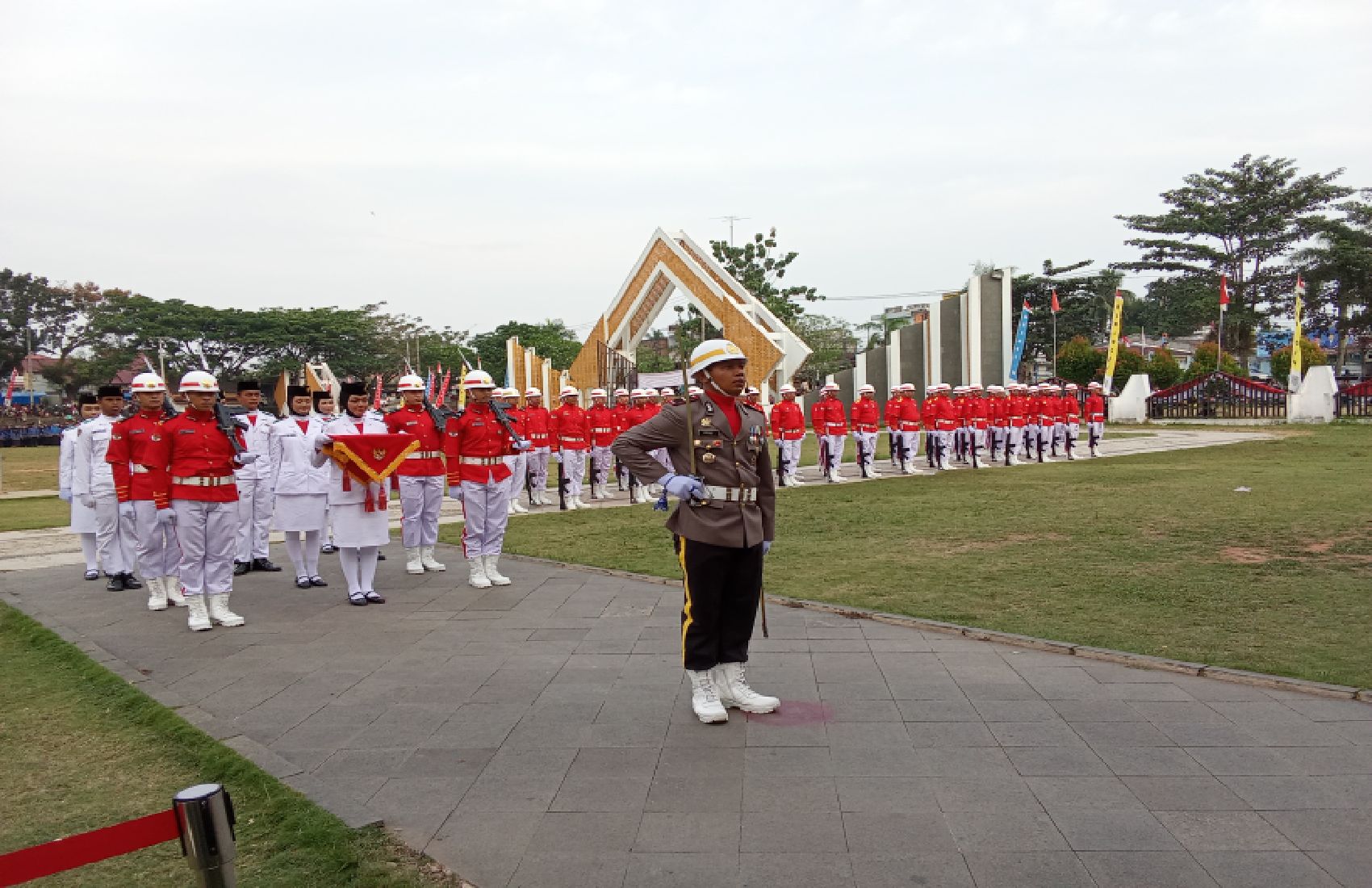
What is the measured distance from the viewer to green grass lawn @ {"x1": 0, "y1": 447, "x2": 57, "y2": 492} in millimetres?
23547

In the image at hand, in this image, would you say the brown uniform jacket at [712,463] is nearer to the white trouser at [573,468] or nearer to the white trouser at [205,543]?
the white trouser at [205,543]

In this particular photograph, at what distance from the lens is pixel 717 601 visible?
482 cm

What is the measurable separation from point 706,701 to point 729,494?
104 cm

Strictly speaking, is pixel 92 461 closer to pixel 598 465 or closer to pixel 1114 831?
pixel 598 465

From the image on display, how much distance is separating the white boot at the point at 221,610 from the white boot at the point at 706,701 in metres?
4.16

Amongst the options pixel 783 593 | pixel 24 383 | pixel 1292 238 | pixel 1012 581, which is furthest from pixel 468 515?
pixel 24 383

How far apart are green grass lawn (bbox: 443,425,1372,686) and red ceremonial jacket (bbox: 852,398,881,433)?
6.71 ft

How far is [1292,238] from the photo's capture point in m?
42.9

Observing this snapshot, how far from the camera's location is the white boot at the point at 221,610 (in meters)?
7.13

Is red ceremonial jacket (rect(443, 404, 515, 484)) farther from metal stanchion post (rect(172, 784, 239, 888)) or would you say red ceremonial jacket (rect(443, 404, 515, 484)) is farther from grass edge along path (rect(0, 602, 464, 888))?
metal stanchion post (rect(172, 784, 239, 888))

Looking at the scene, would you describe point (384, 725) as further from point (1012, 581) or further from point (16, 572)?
point (16, 572)

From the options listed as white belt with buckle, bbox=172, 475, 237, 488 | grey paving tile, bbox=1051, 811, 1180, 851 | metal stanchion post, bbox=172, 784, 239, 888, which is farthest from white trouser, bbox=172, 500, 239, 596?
grey paving tile, bbox=1051, 811, 1180, 851

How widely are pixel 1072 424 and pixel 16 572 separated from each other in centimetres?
2050

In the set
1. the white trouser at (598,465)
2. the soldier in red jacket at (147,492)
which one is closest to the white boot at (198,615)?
the soldier in red jacket at (147,492)
